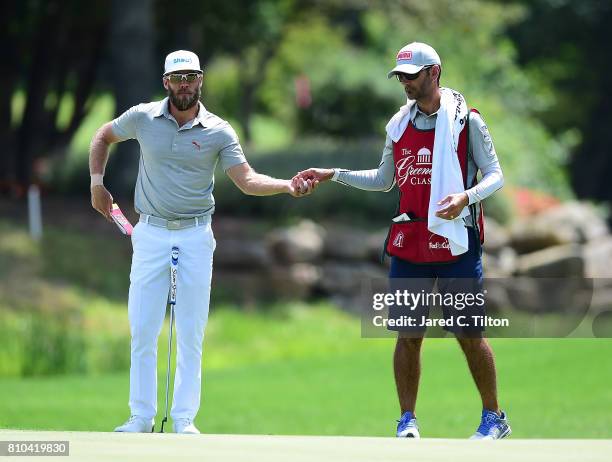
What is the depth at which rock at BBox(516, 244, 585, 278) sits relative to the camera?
79.3 ft

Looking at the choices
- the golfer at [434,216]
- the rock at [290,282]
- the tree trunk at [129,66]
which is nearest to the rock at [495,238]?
the rock at [290,282]

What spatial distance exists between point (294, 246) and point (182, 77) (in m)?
15.4

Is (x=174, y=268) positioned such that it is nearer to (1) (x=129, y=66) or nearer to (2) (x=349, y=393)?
(2) (x=349, y=393)

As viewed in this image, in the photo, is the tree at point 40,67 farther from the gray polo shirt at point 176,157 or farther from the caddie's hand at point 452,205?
the caddie's hand at point 452,205

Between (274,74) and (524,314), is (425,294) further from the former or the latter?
(274,74)

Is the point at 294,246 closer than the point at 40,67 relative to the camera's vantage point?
Yes

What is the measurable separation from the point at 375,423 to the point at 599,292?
10.9m

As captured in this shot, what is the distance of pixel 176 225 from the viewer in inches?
321

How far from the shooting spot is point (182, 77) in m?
8.01

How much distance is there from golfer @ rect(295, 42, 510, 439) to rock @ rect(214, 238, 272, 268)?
15.4 m

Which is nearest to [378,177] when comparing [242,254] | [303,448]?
[303,448]

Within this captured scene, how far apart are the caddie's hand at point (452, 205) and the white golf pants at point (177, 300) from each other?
4.51 ft

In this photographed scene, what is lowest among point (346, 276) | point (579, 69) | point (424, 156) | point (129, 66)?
point (424, 156)

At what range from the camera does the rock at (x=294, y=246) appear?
76.7 feet
